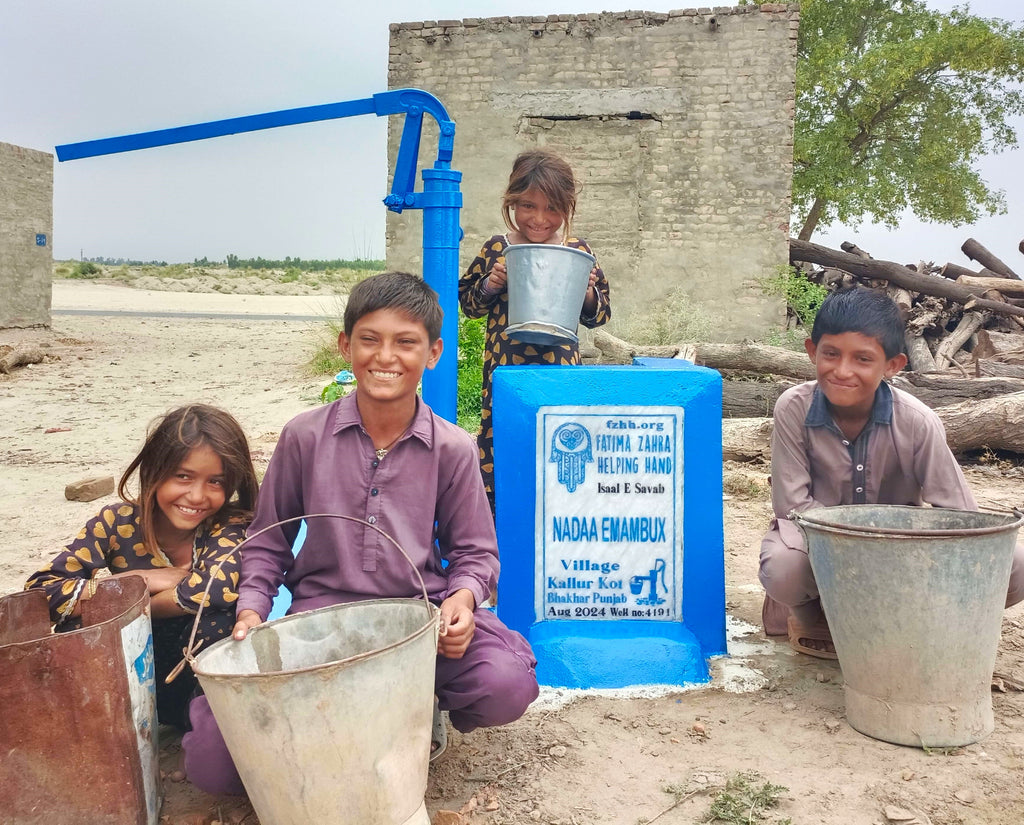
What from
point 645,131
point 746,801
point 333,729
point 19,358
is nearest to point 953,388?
point 746,801

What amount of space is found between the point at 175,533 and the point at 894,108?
1800cm

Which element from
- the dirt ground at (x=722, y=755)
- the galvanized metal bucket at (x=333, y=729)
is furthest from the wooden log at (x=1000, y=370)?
the galvanized metal bucket at (x=333, y=729)

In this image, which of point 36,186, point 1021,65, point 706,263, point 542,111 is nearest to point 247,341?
point 36,186

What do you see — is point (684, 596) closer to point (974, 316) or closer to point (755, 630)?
point (755, 630)

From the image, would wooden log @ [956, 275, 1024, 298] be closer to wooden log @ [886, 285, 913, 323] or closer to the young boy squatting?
wooden log @ [886, 285, 913, 323]

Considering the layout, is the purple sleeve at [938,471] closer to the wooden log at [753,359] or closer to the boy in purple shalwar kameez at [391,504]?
the boy in purple shalwar kameez at [391,504]

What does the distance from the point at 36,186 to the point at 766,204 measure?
38.0ft

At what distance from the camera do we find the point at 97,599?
2156 millimetres

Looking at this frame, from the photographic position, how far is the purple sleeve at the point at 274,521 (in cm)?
217

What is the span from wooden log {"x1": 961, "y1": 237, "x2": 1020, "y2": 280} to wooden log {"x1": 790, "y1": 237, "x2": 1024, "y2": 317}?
5.71ft

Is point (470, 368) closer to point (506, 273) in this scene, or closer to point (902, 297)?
point (506, 273)

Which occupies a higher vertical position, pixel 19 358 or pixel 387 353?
pixel 19 358

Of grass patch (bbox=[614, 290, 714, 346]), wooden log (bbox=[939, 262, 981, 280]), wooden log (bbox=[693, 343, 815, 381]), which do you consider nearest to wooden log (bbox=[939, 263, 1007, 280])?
wooden log (bbox=[939, 262, 981, 280])

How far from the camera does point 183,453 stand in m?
2.35
